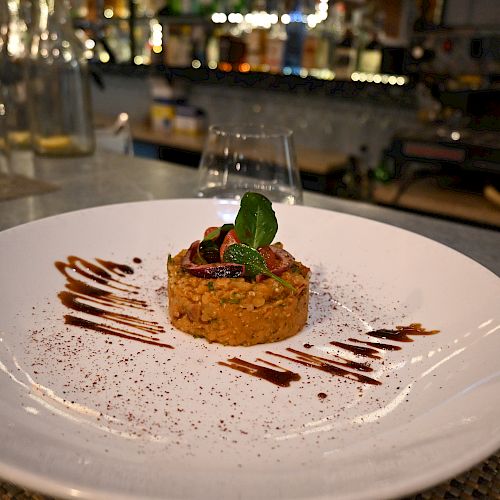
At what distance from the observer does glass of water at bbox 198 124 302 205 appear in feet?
3.54

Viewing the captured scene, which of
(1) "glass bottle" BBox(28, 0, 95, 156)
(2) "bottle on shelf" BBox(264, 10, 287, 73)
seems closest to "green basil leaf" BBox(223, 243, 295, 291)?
(1) "glass bottle" BBox(28, 0, 95, 156)

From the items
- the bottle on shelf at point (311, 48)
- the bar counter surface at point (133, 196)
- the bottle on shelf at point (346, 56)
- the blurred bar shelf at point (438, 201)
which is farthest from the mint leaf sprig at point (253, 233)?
the bottle on shelf at point (311, 48)

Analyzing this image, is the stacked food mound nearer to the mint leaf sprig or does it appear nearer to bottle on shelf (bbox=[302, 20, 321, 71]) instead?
the mint leaf sprig

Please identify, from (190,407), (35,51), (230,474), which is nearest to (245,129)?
(190,407)

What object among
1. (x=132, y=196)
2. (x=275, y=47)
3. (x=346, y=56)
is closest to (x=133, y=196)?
(x=132, y=196)

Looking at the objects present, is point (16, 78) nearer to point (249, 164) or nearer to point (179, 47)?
point (249, 164)

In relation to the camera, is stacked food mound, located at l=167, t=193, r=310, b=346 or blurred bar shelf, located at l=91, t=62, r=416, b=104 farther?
blurred bar shelf, located at l=91, t=62, r=416, b=104

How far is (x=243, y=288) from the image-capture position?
0.81 meters

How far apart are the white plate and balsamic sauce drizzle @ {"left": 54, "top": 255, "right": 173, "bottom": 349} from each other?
2 centimetres

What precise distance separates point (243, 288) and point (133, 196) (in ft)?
2.27

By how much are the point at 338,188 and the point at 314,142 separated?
0.71 meters

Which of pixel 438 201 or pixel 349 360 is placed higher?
pixel 349 360

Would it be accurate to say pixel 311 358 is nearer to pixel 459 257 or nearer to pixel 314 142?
pixel 459 257

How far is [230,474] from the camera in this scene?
46 centimetres
